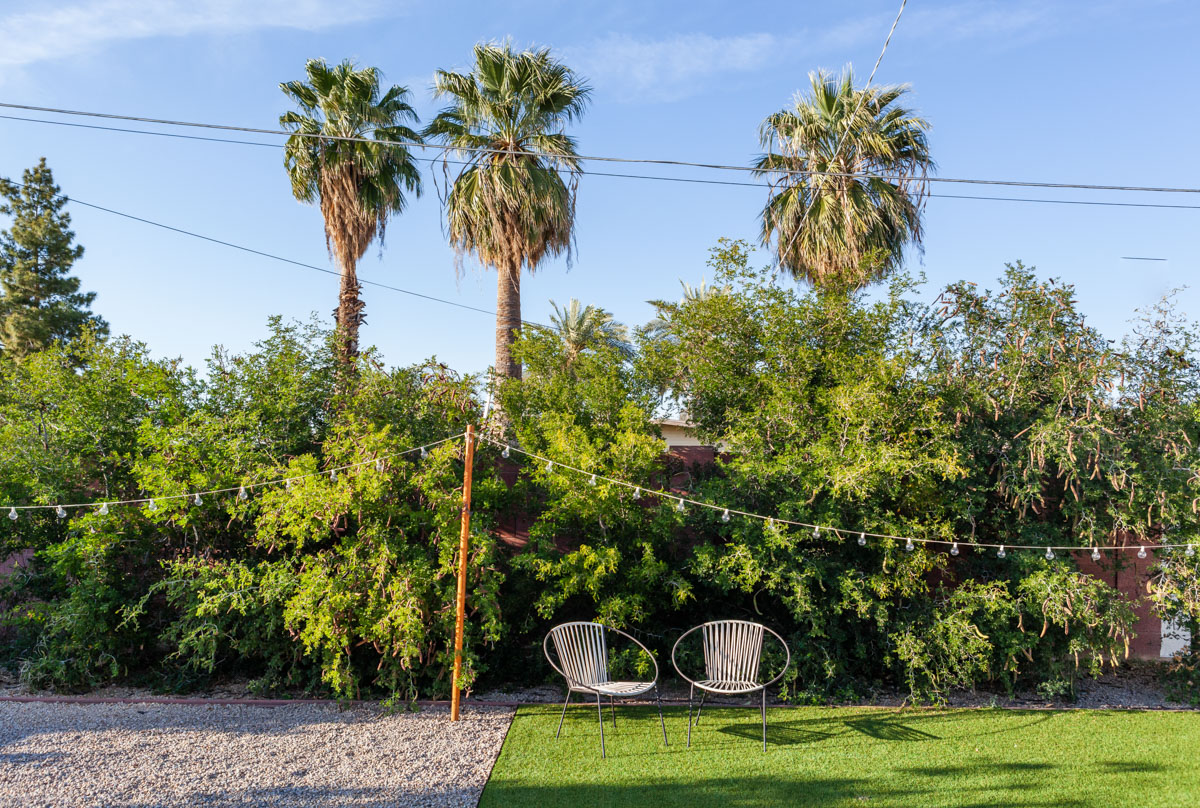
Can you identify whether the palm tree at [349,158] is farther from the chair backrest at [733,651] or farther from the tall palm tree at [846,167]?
the chair backrest at [733,651]

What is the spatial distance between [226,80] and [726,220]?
5639 mm

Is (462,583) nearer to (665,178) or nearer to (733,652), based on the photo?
(733,652)

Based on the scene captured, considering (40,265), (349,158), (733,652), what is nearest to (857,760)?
(733,652)

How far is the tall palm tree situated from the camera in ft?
30.6

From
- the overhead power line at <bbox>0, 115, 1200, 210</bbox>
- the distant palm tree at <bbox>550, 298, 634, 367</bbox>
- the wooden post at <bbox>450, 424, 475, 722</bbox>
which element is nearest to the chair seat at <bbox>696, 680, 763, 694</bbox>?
the wooden post at <bbox>450, 424, 475, 722</bbox>

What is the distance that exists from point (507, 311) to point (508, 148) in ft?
6.97

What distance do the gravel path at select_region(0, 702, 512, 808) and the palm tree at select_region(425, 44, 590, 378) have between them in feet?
16.2

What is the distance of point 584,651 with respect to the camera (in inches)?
235

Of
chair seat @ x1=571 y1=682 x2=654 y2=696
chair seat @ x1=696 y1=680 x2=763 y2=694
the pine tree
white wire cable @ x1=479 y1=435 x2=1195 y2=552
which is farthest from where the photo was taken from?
the pine tree

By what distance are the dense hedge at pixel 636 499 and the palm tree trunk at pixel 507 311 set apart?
2732 mm

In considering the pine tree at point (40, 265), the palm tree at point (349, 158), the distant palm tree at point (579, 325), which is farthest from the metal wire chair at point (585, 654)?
the pine tree at point (40, 265)

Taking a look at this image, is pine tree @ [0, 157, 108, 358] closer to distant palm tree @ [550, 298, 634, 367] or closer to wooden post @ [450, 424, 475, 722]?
distant palm tree @ [550, 298, 634, 367]

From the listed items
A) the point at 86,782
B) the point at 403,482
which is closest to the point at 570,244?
the point at 403,482

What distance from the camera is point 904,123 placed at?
9.50m
